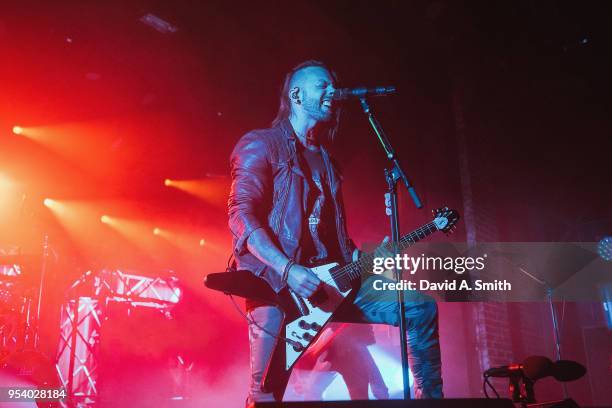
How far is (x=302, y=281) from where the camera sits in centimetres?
242

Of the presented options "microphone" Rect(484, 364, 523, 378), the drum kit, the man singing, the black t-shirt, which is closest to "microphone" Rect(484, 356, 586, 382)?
Result: "microphone" Rect(484, 364, 523, 378)

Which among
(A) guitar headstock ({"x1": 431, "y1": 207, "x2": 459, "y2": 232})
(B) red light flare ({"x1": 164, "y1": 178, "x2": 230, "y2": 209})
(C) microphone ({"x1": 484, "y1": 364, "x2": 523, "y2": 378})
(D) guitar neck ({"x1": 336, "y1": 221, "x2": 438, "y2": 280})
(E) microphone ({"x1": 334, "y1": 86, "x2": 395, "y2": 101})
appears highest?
(B) red light flare ({"x1": 164, "y1": 178, "x2": 230, "y2": 209})

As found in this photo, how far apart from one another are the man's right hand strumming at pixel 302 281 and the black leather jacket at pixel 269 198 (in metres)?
0.11

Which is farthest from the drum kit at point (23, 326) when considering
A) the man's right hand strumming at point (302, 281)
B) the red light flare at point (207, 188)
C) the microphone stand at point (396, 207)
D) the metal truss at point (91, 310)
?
the microphone stand at point (396, 207)

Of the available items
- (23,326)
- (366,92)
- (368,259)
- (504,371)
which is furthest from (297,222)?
(23,326)

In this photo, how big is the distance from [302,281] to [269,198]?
0.62 meters

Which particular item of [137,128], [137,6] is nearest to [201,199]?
[137,128]

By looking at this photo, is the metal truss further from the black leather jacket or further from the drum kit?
the black leather jacket

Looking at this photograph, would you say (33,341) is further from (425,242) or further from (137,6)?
(425,242)

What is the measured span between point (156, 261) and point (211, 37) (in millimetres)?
5079

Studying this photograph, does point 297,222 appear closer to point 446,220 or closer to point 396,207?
point 396,207

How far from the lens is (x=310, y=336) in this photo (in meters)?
2.45

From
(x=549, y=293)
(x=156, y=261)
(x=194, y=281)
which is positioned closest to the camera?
(x=549, y=293)

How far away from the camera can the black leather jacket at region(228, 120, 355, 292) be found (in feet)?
8.71
